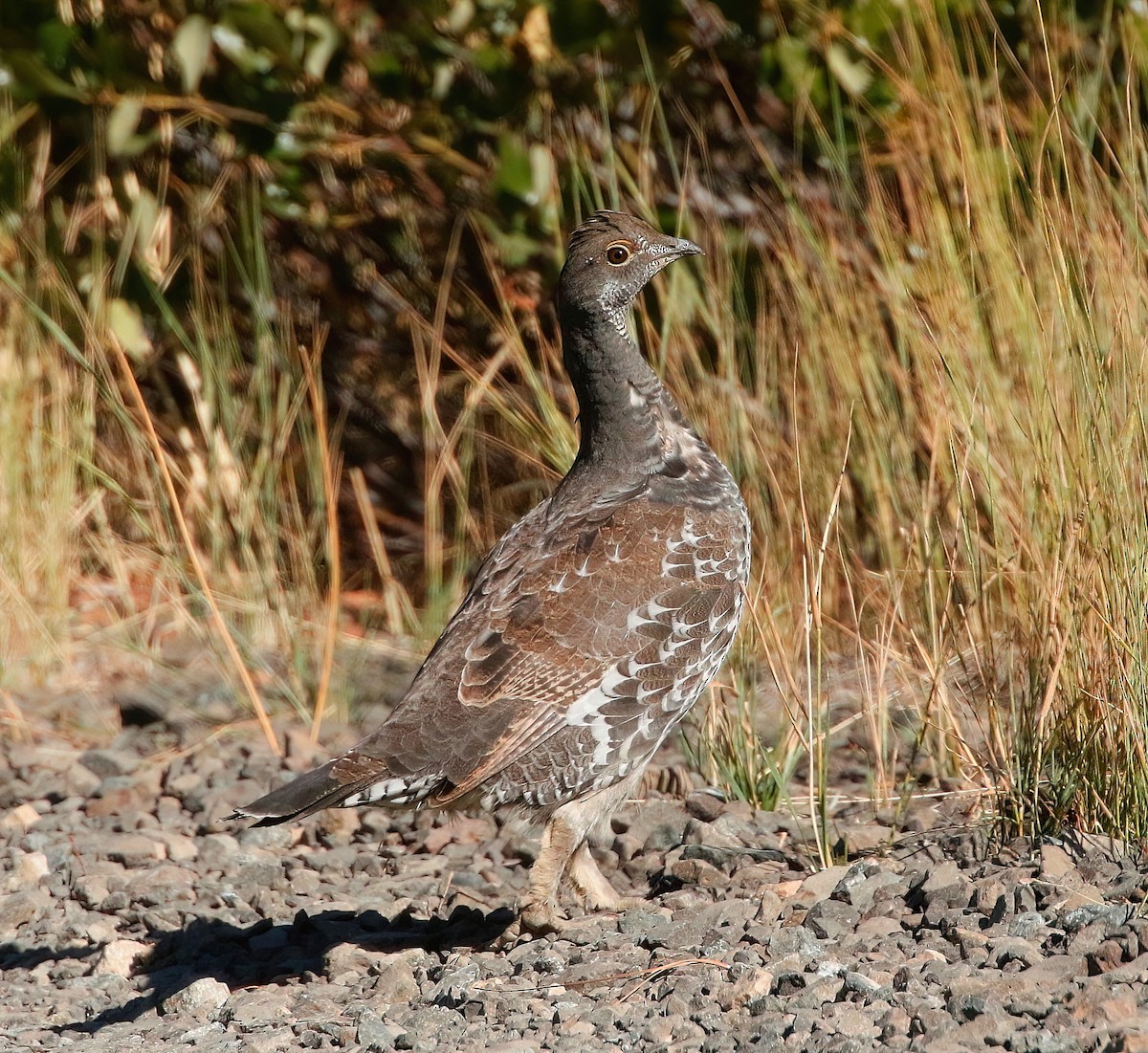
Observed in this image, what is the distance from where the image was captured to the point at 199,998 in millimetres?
3986

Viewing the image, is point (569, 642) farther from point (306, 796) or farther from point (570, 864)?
point (306, 796)

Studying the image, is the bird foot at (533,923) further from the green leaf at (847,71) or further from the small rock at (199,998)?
the green leaf at (847,71)

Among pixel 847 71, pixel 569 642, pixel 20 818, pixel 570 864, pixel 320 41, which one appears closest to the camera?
pixel 569 642

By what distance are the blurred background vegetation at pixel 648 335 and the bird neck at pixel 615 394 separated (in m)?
0.48

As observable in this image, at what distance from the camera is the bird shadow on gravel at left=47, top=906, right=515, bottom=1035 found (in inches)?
167

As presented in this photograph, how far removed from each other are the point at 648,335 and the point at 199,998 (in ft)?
9.55

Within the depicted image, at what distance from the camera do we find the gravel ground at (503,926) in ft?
11.1

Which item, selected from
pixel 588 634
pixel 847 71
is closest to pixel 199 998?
pixel 588 634

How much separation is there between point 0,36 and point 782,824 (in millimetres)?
4724

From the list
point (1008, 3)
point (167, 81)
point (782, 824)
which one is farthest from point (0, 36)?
point (782, 824)

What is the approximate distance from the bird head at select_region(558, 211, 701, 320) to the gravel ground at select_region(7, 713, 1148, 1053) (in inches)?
64.5

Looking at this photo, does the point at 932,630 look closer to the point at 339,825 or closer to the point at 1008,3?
the point at 339,825

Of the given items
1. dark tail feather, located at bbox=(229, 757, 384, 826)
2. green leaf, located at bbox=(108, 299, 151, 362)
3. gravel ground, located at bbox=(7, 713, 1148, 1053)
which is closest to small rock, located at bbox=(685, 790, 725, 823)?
gravel ground, located at bbox=(7, 713, 1148, 1053)

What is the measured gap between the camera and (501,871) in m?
5.02
